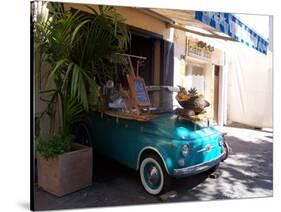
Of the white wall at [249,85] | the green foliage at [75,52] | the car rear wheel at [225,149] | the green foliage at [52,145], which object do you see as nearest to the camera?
the green foliage at [75,52]

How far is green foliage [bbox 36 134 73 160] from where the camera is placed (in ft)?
9.62

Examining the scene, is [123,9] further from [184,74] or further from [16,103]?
[16,103]

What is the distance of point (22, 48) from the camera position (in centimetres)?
281

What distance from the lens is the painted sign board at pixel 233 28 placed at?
3.40 meters

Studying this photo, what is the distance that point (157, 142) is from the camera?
3.06 meters

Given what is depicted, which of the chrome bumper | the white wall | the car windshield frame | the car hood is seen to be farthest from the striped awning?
the chrome bumper

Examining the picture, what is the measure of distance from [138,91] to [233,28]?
4.72 ft

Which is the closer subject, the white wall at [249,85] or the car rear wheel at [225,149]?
the car rear wheel at [225,149]

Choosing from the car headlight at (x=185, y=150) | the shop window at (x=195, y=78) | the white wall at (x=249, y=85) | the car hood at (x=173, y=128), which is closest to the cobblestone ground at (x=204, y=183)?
the white wall at (x=249, y=85)

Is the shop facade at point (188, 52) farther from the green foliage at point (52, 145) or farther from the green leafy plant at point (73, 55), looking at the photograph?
the green foliage at point (52, 145)

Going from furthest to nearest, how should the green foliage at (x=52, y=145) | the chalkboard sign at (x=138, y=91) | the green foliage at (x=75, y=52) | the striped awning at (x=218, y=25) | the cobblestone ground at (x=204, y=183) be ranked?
the striped awning at (x=218, y=25)
the chalkboard sign at (x=138, y=91)
the cobblestone ground at (x=204, y=183)
the green foliage at (x=52, y=145)
the green foliage at (x=75, y=52)

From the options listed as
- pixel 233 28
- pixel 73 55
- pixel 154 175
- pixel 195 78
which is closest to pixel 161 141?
pixel 154 175

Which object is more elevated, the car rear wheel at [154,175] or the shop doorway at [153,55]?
the shop doorway at [153,55]

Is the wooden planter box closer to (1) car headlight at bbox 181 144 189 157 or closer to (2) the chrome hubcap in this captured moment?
(2) the chrome hubcap
